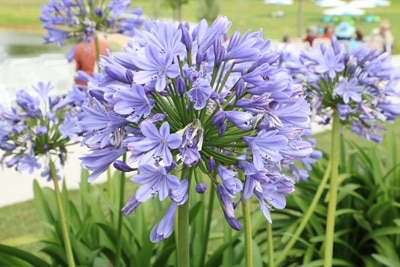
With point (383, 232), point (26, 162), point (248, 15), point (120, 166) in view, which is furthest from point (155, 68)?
point (248, 15)

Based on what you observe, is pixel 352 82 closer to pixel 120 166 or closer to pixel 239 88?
pixel 239 88

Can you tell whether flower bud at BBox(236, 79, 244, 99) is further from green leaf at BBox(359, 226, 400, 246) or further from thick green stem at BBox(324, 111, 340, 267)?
green leaf at BBox(359, 226, 400, 246)

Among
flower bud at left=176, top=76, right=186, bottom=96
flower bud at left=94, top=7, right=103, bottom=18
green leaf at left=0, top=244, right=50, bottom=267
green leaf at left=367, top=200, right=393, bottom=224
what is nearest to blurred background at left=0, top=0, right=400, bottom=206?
flower bud at left=94, top=7, right=103, bottom=18

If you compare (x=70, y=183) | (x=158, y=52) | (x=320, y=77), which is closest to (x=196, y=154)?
(x=158, y=52)

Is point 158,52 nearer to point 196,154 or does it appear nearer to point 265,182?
point 196,154

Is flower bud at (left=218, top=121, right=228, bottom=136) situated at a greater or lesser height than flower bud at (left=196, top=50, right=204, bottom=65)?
lesser

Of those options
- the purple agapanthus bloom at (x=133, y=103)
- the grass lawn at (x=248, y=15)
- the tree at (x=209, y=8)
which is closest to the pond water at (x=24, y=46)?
the grass lawn at (x=248, y=15)

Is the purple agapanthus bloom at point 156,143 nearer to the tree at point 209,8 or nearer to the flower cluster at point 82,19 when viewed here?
the flower cluster at point 82,19
